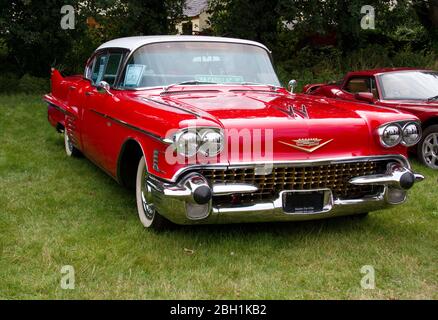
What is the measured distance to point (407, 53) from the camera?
46.1 feet

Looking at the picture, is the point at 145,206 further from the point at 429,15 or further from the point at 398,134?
the point at 429,15

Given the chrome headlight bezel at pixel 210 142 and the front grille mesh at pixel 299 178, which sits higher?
the chrome headlight bezel at pixel 210 142

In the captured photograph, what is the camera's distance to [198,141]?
3.41 meters

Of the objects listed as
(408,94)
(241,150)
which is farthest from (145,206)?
(408,94)

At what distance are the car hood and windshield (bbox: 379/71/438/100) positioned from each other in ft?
10.1

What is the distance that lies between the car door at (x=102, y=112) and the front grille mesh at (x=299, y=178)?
4.44 feet

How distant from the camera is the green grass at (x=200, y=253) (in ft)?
10.3

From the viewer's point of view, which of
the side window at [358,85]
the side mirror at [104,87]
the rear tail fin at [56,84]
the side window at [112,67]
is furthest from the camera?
the side window at [358,85]

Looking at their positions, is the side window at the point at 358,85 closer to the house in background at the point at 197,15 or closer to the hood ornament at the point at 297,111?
the hood ornament at the point at 297,111

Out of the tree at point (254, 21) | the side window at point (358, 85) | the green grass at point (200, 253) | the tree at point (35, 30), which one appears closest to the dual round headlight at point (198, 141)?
the green grass at point (200, 253)

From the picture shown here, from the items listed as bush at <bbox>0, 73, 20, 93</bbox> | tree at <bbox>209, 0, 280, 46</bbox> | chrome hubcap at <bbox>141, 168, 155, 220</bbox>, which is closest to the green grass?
chrome hubcap at <bbox>141, 168, 155, 220</bbox>

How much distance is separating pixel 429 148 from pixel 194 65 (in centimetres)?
326
